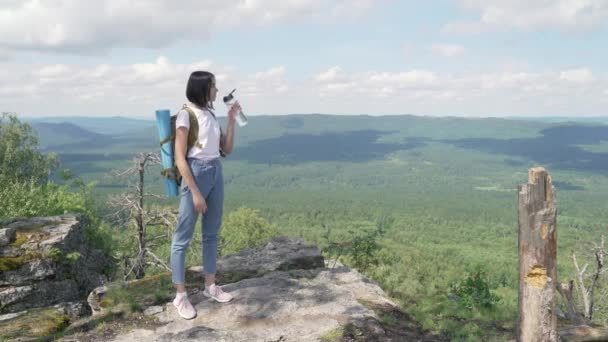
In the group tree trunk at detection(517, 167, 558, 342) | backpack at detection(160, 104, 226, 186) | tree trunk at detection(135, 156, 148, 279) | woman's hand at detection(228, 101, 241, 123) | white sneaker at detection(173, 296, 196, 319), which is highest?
woman's hand at detection(228, 101, 241, 123)

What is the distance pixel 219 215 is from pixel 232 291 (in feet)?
5.39

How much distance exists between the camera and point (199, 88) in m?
5.38

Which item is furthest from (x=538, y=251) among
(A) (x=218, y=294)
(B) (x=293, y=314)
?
(A) (x=218, y=294)

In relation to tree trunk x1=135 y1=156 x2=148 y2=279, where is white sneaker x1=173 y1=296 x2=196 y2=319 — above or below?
above

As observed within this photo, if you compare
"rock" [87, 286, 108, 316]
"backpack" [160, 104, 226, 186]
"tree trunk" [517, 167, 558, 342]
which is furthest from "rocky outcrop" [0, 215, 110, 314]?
"tree trunk" [517, 167, 558, 342]

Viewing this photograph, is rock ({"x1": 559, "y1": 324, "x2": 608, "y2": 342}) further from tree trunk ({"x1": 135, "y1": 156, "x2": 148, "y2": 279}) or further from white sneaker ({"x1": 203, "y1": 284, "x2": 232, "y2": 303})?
tree trunk ({"x1": 135, "y1": 156, "x2": 148, "y2": 279})

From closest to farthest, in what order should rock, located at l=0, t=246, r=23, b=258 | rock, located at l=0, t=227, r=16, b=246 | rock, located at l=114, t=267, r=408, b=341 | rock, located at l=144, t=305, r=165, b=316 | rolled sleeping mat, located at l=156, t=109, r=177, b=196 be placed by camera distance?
rolled sleeping mat, located at l=156, t=109, r=177, b=196, rock, located at l=114, t=267, r=408, b=341, rock, located at l=144, t=305, r=165, b=316, rock, located at l=0, t=246, r=23, b=258, rock, located at l=0, t=227, r=16, b=246

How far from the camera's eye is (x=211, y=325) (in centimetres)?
574

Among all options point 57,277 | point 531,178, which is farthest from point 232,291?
point 57,277

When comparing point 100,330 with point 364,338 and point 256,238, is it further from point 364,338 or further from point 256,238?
point 256,238

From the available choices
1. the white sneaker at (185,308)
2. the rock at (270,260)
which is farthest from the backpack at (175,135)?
the rock at (270,260)

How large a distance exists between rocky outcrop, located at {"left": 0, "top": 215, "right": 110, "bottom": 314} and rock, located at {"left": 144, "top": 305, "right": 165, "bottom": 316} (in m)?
4.28

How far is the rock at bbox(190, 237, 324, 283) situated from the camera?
8750 millimetres

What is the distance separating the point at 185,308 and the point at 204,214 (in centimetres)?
142
